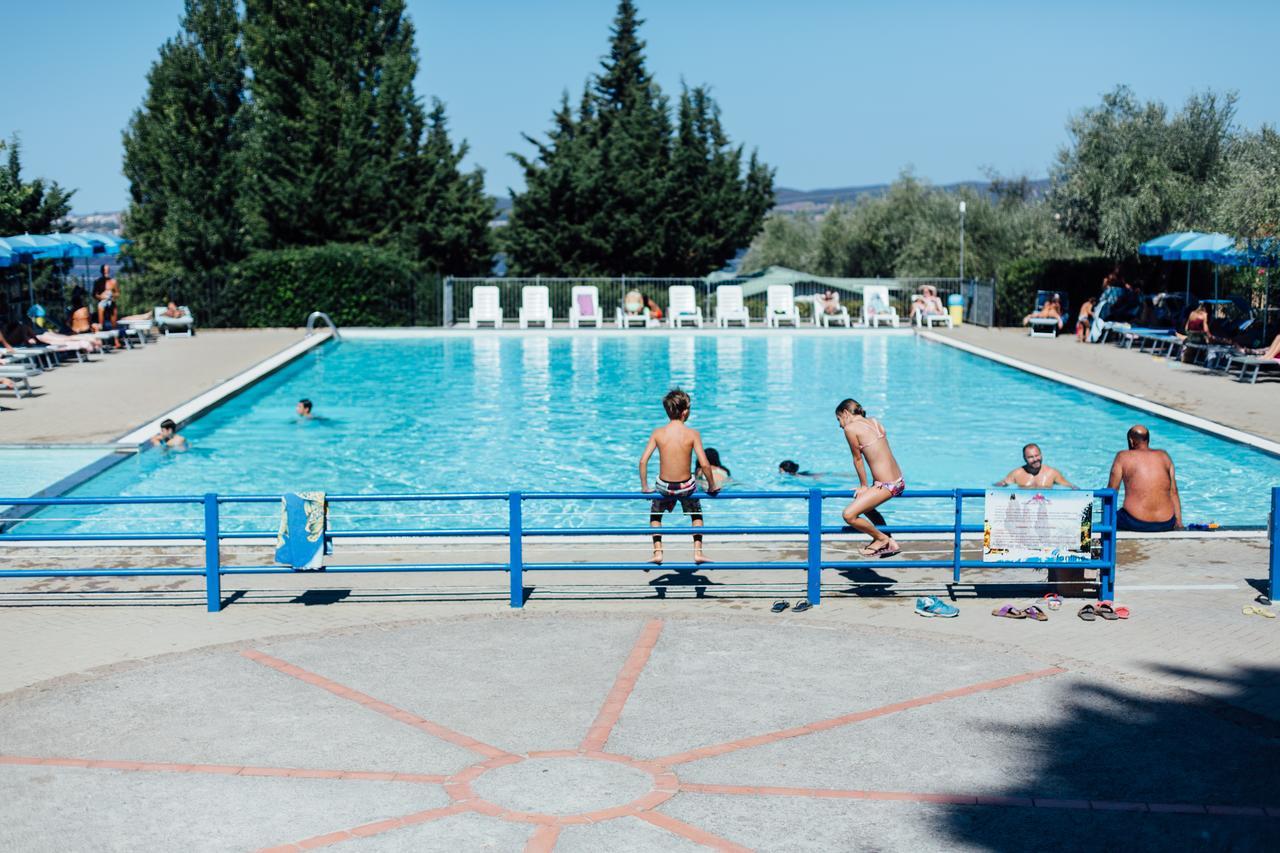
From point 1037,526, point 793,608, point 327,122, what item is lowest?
point 793,608

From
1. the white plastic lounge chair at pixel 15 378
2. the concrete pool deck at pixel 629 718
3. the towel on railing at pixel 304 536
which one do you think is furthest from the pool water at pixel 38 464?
the towel on railing at pixel 304 536

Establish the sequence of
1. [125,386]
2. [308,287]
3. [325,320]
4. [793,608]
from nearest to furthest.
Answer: [793,608], [125,386], [325,320], [308,287]

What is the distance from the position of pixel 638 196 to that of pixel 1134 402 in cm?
2358

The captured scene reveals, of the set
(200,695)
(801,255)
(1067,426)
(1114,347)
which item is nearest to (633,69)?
(801,255)

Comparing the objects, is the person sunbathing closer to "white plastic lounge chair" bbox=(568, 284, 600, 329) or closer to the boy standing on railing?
"white plastic lounge chair" bbox=(568, 284, 600, 329)

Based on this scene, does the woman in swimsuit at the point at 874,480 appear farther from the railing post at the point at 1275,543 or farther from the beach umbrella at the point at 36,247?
the beach umbrella at the point at 36,247

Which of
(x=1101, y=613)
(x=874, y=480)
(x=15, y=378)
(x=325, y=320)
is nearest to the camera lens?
(x=1101, y=613)

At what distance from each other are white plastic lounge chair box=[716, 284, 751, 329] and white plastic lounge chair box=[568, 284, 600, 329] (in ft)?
11.0

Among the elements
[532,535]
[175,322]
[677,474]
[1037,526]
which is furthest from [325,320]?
[1037,526]

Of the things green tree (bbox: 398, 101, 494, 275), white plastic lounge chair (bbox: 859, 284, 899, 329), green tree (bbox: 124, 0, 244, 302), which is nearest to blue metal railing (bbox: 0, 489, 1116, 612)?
white plastic lounge chair (bbox: 859, 284, 899, 329)

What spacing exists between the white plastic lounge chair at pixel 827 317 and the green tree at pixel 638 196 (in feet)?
25.9

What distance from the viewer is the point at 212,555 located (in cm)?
1008

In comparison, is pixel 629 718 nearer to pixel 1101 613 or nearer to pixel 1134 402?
pixel 1101 613

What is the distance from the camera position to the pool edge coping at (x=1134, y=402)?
18078 mm
